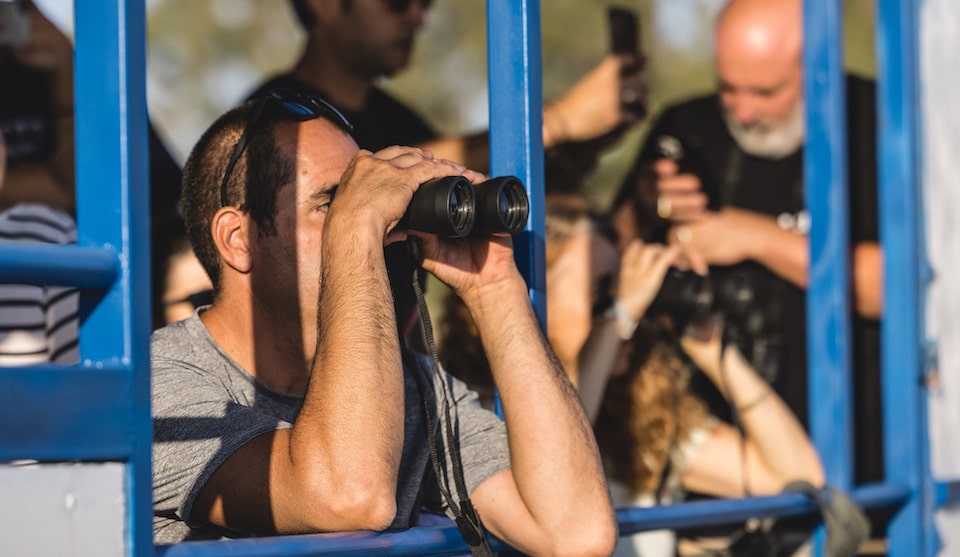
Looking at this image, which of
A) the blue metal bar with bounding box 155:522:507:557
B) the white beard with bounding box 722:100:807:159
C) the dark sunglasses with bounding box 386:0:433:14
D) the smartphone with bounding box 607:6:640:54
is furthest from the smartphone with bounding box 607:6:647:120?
the blue metal bar with bounding box 155:522:507:557

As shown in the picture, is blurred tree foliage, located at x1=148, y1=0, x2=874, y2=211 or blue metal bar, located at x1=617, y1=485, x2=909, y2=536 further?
blurred tree foliage, located at x1=148, y1=0, x2=874, y2=211

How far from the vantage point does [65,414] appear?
1.28 meters

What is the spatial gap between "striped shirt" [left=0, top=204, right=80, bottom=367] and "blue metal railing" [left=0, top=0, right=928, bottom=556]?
3.47 feet

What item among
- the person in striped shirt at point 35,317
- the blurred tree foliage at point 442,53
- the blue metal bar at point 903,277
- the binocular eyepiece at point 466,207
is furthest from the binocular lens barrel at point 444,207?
the blurred tree foliage at point 442,53

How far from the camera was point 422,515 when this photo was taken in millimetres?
2064

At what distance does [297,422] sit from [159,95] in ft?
19.6

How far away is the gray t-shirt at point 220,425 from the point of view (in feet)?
5.35

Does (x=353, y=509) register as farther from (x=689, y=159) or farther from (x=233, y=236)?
(x=689, y=159)

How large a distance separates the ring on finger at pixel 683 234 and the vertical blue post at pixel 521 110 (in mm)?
1453

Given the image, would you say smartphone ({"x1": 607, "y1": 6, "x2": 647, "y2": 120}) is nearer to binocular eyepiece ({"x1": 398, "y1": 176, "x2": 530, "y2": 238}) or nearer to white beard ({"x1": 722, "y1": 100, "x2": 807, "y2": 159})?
white beard ({"x1": 722, "y1": 100, "x2": 807, "y2": 159})

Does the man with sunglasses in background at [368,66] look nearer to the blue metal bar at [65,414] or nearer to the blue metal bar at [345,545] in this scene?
the blue metal bar at [345,545]

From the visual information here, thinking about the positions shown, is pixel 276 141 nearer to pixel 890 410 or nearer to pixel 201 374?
pixel 201 374

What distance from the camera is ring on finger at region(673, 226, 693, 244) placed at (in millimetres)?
3393

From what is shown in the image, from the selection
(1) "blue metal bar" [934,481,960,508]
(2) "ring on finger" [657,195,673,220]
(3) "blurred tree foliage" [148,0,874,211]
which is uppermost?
(3) "blurred tree foliage" [148,0,874,211]
